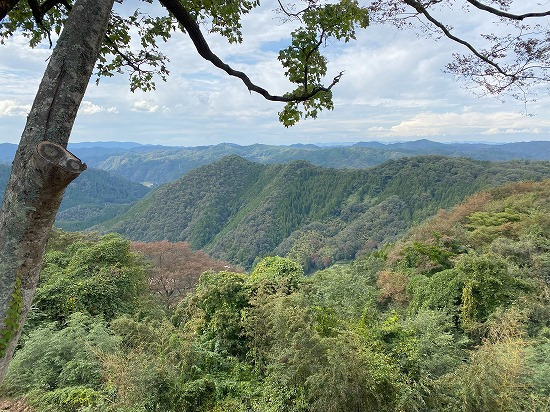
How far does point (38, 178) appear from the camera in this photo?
3.80 feet

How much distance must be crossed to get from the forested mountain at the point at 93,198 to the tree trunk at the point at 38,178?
4667 inches

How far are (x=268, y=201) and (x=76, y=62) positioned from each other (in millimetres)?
99616

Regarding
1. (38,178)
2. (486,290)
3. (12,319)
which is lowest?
(486,290)

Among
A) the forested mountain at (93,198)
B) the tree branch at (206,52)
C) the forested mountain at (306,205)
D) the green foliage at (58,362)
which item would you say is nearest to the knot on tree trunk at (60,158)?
the tree branch at (206,52)

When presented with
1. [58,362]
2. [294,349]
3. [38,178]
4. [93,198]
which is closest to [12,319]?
[38,178]

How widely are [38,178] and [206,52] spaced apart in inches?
53.8

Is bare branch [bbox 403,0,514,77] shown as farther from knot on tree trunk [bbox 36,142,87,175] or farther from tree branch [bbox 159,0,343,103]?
knot on tree trunk [bbox 36,142,87,175]

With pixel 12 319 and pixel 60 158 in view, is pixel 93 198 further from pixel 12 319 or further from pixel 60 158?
pixel 60 158

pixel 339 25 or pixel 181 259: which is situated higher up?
pixel 339 25

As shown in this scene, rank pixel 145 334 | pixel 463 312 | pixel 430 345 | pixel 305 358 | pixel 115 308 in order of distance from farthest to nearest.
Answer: pixel 115 308 < pixel 463 312 < pixel 145 334 < pixel 430 345 < pixel 305 358

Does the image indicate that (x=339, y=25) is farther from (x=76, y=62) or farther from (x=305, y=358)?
(x=305, y=358)

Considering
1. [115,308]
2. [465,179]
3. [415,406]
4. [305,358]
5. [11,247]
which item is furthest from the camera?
[465,179]

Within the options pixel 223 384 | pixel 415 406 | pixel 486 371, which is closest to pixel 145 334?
pixel 223 384

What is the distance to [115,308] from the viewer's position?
9477 millimetres
